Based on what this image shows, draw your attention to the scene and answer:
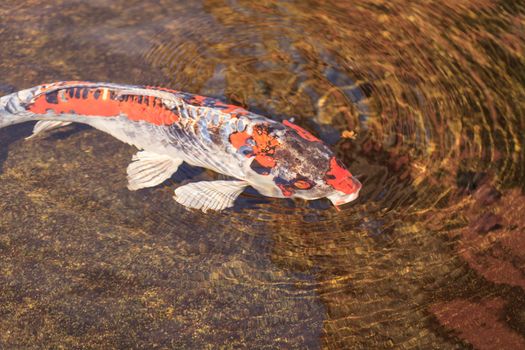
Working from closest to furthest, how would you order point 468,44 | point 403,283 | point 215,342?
1. point 215,342
2. point 403,283
3. point 468,44

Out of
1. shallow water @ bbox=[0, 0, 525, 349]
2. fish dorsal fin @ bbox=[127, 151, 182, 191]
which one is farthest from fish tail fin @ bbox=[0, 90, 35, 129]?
fish dorsal fin @ bbox=[127, 151, 182, 191]

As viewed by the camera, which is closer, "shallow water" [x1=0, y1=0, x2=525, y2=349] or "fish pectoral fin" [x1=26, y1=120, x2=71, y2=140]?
"shallow water" [x1=0, y1=0, x2=525, y2=349]

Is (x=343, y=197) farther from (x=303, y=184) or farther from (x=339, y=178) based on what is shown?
(x=303, y=184)

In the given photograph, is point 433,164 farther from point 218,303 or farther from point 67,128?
point 67,128

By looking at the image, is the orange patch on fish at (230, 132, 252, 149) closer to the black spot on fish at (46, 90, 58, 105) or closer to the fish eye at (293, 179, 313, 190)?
the fish eye at (293, 179, 313, 190)

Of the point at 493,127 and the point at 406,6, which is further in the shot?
the point at 406,6

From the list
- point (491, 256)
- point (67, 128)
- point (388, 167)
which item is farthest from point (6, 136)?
point (491, 256)

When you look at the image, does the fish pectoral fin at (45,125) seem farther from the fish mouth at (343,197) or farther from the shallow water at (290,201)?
the fish mouth at (343,197)
